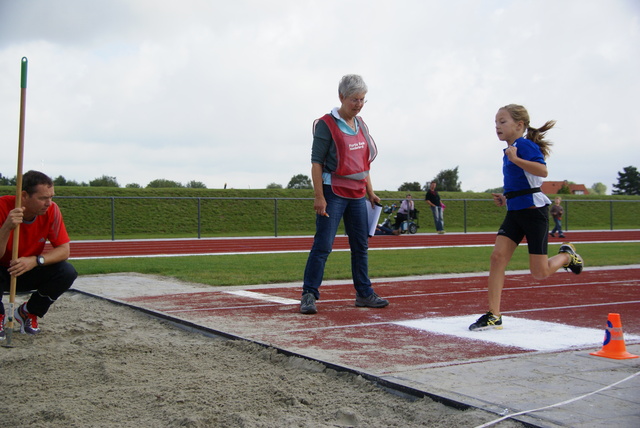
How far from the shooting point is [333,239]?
6492 millimetres

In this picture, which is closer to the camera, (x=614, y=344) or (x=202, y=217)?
(x=614, y=344)

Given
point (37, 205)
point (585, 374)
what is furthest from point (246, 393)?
point (37, 205)

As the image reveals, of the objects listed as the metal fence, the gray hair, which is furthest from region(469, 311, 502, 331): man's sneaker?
the metal fence

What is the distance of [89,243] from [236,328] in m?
16.2

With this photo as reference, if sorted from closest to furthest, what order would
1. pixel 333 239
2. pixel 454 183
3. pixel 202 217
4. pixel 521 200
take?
pixel 521 200, pixel 333 239, pixel 202 217, pixel 454 183

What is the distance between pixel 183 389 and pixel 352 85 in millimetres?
3566

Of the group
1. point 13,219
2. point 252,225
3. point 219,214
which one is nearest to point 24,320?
point 13,219

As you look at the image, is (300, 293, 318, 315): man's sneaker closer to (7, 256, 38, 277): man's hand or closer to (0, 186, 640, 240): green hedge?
(7, 256, 38, 277): man's hand

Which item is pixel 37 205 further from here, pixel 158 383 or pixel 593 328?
pixel 593 328

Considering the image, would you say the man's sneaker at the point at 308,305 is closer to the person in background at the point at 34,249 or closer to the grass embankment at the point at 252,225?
the person in background at the point at 34,249

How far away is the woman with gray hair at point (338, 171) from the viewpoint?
643 centimetres

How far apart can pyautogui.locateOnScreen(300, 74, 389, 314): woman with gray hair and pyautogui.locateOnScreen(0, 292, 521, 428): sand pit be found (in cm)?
165

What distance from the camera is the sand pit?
3213mm

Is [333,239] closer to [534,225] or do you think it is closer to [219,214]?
[534,225]
